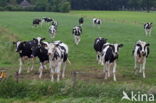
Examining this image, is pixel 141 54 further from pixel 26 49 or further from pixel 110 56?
pixel 26 49

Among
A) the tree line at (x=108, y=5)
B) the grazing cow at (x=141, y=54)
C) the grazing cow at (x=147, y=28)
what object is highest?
the grazing cow at (x=141, y=54)

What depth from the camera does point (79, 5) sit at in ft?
469

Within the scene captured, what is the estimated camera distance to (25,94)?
658 inches

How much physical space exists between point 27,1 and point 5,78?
420 ft

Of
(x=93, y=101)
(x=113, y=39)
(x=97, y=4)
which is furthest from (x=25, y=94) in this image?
(x=97, y=4)

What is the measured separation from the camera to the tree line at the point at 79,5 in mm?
118794

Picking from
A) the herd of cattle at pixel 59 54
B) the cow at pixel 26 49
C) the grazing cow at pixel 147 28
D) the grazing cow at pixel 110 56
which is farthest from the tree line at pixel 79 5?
the grazing cow at pixel 110 56

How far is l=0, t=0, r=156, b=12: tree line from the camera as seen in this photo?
118794 mm

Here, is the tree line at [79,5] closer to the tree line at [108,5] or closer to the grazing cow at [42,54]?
the tree line at [108,5]

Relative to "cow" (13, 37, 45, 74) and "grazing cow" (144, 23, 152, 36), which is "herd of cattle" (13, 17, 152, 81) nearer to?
"cow" (13, 37, 45, 74)

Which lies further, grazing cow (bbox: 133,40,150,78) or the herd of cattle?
grazing cow (bbox: 133,40,150,78)

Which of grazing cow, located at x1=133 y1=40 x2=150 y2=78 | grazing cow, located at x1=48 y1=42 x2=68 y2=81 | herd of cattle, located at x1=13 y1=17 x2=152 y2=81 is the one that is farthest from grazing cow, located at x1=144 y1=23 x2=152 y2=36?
grazing cow, located at x1=48 y1=42 x2=68 y2=81

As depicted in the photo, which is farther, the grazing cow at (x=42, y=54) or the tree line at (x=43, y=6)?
the tree line at (x=43, y=6)

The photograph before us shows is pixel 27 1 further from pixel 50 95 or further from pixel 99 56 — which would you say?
pixel 50 95
